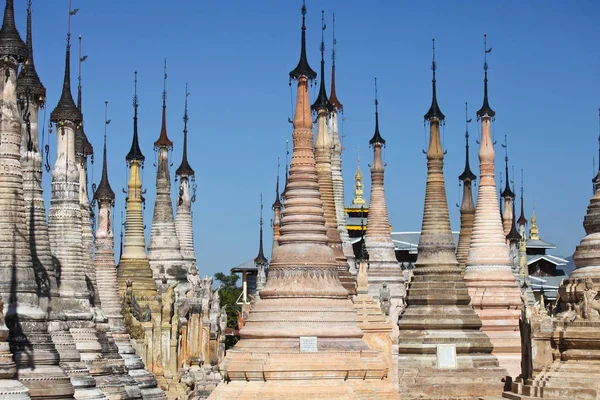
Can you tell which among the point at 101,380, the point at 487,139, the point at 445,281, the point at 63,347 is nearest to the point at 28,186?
the point at 63,347

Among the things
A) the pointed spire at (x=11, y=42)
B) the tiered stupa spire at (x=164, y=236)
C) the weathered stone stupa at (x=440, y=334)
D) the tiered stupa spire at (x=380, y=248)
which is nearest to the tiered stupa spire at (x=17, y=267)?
the pointed spire at (x=11, y=42)

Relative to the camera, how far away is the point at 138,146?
164 ft

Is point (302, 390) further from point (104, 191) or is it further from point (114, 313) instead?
point (104, 191)

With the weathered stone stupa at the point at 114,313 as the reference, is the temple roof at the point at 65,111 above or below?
above

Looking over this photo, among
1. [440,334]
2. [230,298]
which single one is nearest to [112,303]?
[440,334]

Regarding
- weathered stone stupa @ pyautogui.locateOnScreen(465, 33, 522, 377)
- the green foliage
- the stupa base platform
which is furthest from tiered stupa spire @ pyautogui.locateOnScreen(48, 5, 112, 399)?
the green foliage

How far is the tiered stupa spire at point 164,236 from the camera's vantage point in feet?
169

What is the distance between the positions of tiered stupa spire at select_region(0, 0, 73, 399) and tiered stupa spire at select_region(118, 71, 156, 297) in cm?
2294

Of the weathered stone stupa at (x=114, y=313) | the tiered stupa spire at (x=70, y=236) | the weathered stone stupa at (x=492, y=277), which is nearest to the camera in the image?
the tiered stupa spire at (x=70, y=236)

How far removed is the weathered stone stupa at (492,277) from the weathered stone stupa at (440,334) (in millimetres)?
2277

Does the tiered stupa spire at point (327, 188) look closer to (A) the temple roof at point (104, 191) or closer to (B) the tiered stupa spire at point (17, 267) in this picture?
(A) the temple roof at point (104, 191)

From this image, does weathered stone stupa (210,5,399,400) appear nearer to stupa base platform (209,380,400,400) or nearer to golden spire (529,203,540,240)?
stupa base platform (209,380,400,400)

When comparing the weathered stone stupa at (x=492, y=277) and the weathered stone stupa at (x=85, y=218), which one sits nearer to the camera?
the weathered stone stupa at (x=85, y=218)

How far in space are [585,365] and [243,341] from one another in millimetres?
7594
